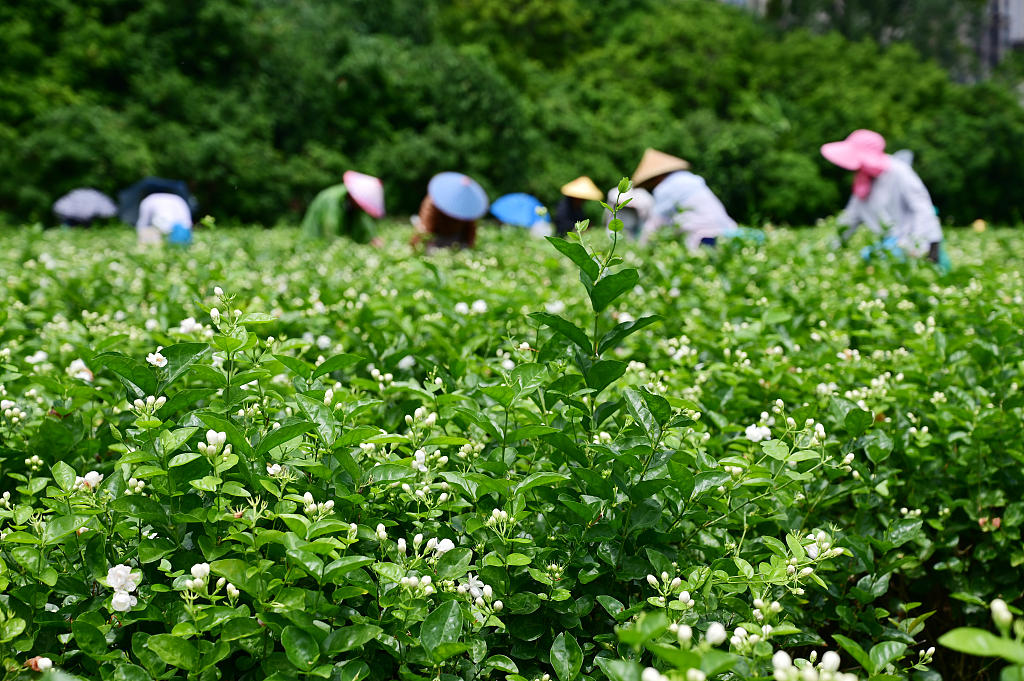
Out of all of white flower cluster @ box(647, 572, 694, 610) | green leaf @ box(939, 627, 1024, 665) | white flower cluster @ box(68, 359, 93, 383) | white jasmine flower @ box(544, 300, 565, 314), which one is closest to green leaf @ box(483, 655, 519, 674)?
white flower cluster @ box(647, 572, 694, 610)

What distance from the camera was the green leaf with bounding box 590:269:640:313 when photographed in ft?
4.98

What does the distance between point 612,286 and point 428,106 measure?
21.2 metres

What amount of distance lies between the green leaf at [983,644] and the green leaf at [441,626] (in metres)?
0.73

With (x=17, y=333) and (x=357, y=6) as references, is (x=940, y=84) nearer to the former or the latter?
(x=357, y=6)

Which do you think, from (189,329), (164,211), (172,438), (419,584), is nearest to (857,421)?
(419,584)

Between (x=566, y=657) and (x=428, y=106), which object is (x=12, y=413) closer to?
(x=566, y=657)

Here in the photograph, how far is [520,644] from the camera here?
143cm

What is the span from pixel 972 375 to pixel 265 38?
2188 cm

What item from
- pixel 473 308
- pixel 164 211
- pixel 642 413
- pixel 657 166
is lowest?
pixel 164 211

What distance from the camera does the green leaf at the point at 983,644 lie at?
775 mm

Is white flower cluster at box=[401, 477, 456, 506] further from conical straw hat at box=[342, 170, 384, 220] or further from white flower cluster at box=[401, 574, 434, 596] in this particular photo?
conical straw hat at box=[342, 170, 384, 220]

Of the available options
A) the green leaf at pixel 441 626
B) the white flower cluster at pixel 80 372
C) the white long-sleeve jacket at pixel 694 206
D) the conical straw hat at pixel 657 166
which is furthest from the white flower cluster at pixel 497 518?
the conical straw hat at pixel 657 166

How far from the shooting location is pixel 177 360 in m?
1.58

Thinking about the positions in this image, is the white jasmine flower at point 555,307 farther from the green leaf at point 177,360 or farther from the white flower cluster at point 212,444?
the white flower cluster at point 212,444
